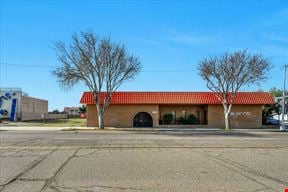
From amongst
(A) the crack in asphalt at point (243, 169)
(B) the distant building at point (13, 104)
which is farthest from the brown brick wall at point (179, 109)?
(A) the crack in asphalt at point (243, 169)

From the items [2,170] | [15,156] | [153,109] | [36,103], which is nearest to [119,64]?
[153,109]

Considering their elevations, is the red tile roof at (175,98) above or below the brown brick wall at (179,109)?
above

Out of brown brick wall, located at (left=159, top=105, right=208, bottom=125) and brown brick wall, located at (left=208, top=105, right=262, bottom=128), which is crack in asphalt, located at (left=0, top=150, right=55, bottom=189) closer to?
brown brick wall, located at (left=159, top=105, right=208, bottom=125)

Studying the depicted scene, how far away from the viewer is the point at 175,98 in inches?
2170

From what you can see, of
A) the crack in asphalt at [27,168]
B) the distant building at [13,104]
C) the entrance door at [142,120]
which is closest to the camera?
the crack in asphalt at [27,168]

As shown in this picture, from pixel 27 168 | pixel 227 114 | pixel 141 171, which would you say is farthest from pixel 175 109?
pixel 141 171

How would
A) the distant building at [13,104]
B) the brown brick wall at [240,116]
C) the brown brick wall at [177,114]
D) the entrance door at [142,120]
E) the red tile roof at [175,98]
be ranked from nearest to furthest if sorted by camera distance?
the red tile roof at [175,98] < the brown brick wall at [177,114] < the entrance door at [142,120] < the brown brick wall at [240,116] < the distant building at [13,104]

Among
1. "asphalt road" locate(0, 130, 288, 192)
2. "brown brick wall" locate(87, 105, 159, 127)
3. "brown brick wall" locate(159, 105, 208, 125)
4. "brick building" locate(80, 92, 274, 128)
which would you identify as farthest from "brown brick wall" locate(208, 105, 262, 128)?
"asphalt road" locate(0, 130, 288, 192)

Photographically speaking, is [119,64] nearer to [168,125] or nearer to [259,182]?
[168,125]

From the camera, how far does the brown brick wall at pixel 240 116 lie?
181 feet

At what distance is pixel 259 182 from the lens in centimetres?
1000

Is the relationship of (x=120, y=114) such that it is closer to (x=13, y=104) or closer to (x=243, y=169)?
(x=13, y=104)

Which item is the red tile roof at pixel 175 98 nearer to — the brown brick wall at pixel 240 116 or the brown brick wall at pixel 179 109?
the brown brick wall at pixel 240 116

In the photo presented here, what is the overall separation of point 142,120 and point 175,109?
193 inches
